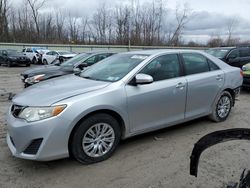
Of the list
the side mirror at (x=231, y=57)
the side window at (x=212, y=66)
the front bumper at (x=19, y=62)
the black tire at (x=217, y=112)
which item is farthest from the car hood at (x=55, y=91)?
the front bumper at (x=19, y=62)

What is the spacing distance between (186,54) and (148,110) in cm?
151

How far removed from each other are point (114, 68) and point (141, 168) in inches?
69.6

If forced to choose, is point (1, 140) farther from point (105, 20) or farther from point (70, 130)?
point (105, 20)

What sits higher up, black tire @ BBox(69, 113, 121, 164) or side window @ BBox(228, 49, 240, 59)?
side window @ BBox(228, 49, 240, 59)

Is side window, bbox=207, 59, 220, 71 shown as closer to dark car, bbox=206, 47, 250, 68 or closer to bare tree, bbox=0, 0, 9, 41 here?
dark car, bbox=206, 47, 250, 68

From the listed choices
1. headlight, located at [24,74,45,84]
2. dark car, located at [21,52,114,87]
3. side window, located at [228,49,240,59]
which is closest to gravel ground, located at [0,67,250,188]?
headlight, located at [24,74,45,84]

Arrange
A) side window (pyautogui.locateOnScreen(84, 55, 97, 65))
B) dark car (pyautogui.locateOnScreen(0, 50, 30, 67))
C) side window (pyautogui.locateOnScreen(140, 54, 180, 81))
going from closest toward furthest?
1. side window (pyautogui.locateOnScreen(140, 54, 180, 81))
2. side window (pyautogui.locateOnScreen(84, 55, 97, 65))
3. dark car (pyautogui.locateOnScreen(0, 50, 30, 67))

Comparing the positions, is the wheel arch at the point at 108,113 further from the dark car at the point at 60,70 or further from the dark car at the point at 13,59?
the dark car at the point at 13,59

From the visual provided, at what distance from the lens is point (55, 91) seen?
3.79 m

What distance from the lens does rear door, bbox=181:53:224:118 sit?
482 cm

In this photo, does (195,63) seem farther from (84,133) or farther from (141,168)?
(84,133)

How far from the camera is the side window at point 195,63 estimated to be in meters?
4.92

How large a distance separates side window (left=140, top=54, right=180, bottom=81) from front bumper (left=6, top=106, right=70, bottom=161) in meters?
1.62

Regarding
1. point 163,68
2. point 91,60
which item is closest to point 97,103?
point 163,68
